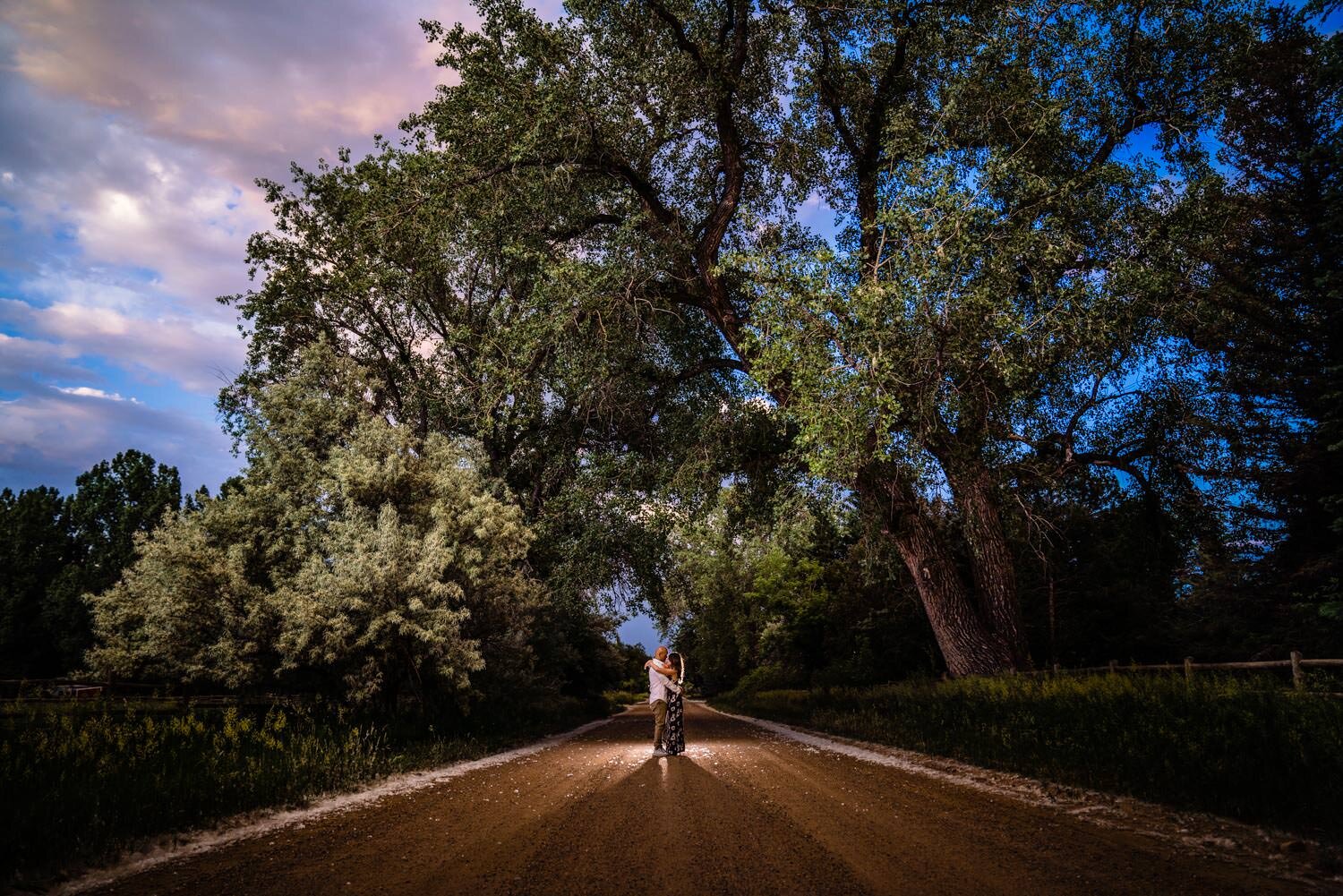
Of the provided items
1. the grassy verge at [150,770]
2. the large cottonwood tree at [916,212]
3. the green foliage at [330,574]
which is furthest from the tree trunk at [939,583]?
the grassy verge at [150,770]

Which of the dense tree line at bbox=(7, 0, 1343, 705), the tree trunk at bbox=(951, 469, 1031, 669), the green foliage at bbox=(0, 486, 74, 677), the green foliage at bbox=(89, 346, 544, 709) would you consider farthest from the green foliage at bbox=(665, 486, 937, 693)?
the green foliage at bbox=(0, 486, 74, 677)

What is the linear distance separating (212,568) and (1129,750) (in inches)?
529

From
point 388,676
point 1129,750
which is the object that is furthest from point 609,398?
point 1129,750

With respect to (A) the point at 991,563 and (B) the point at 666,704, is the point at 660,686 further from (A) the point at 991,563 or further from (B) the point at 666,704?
(A) the point at 991,563

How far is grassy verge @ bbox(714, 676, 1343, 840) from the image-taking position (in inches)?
211

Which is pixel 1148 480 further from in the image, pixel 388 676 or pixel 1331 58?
pixel 388 676

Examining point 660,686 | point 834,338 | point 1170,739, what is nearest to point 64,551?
point 660,686

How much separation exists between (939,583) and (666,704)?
5968 mm

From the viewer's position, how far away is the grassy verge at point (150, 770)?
190 inches

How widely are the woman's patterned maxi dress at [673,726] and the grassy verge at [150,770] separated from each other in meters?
3.90

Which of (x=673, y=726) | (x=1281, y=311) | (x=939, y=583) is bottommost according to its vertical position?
(x=673, y=726)

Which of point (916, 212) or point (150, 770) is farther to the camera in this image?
point (916, 212)

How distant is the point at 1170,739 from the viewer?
21.6ft

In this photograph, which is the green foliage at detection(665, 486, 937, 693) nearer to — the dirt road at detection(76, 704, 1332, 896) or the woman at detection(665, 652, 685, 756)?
the woman at detection(665, 652, 685, 756)
